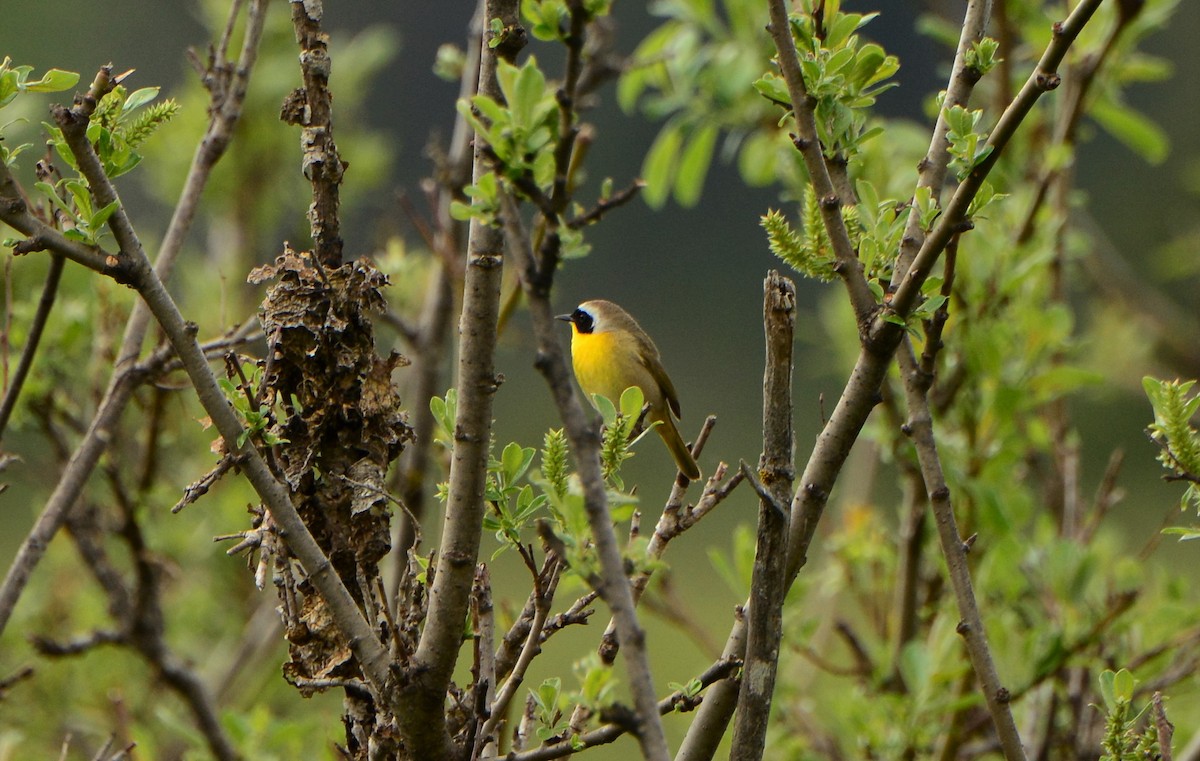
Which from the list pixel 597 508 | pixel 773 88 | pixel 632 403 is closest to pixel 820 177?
pixel 773 88

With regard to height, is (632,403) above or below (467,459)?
above

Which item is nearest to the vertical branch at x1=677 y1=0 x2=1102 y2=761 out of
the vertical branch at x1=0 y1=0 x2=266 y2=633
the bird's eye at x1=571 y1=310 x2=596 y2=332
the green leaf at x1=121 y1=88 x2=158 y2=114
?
the green leaf at x1=121 y1=88 x2=158 y2=114

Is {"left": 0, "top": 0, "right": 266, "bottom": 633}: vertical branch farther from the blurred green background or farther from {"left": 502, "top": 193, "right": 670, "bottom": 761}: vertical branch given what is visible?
the blurred green background

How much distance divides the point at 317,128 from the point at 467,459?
608 mm

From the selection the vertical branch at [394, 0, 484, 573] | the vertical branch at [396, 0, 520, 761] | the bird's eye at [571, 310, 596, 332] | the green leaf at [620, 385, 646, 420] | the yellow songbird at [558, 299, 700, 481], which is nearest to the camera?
the vertical branch at [396, 0, 520, 761]

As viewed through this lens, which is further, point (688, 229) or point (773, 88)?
point (688, 229)

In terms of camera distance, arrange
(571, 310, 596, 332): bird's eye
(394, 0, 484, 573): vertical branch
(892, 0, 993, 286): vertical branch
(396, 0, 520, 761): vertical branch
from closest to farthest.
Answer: (396, 0, 520, 761): vertical branch < (892, 0, 993, 286): vertical branch < (394, 0, 484, 573): vertical branch < (571, 310, 596, 332): bird's eye

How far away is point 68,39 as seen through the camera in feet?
54.8

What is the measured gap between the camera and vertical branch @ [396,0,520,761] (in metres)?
1.50

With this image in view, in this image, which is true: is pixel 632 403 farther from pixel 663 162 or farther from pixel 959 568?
pixel 663 162

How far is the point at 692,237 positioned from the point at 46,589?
18123 mm

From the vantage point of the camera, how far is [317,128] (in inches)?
71.9

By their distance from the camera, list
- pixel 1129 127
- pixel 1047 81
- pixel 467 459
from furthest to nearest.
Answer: pixel 1129 127 → pixel 1047 81 → pixel 467 459

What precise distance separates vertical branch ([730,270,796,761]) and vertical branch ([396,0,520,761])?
0.38 meters
